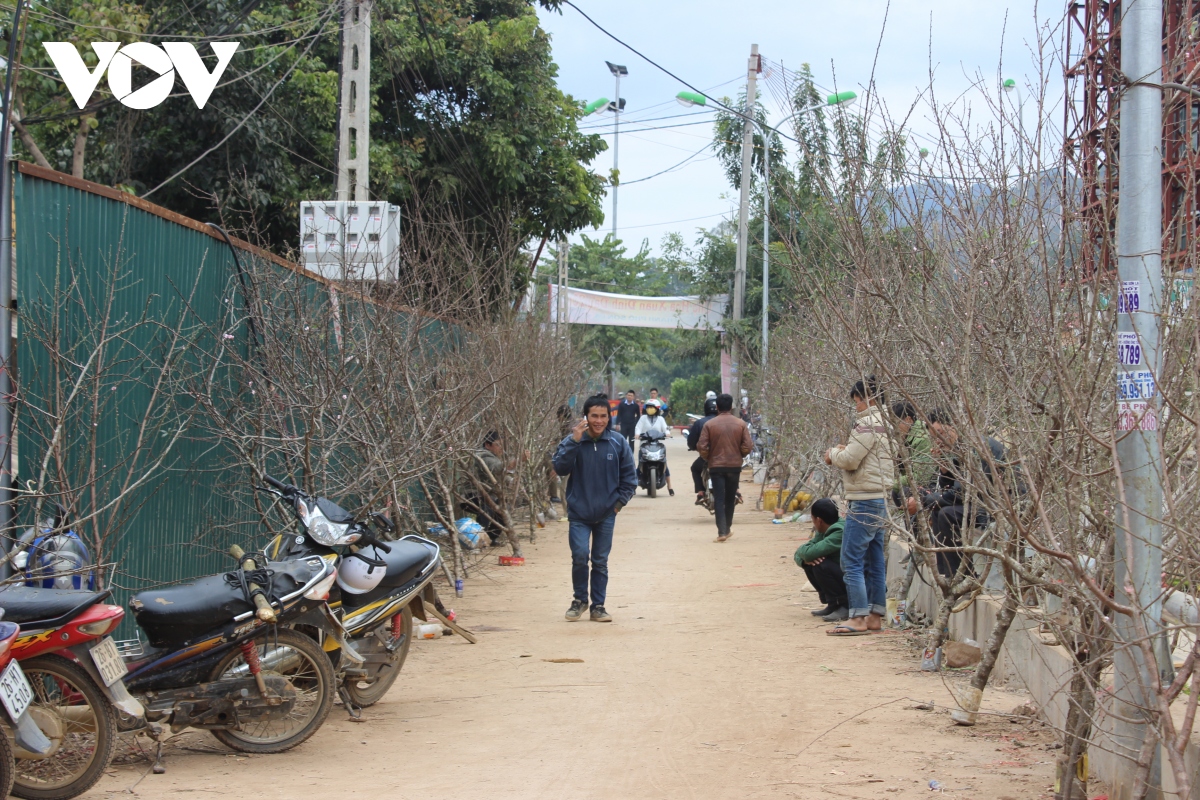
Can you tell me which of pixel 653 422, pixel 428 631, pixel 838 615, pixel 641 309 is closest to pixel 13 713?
pixel 428 631

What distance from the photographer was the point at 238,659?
5570mm

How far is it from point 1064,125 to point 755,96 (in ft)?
87.9

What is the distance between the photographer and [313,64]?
17797 mm

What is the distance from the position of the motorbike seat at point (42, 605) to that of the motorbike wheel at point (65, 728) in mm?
176

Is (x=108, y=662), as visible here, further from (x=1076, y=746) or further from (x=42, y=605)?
(x=1076, y=746)

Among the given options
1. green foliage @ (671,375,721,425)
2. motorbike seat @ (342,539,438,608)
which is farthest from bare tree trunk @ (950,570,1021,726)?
green foliage @ (671,375,721,425)

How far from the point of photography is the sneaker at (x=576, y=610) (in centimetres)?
962

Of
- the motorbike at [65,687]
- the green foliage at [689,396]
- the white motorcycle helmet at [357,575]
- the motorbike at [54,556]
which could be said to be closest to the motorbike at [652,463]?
the white motorcycle helmet at [357,575]

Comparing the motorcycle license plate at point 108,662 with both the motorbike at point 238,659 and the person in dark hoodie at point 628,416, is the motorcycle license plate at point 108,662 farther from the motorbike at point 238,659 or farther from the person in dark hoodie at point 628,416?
the person in dark hoodie at point 628,416

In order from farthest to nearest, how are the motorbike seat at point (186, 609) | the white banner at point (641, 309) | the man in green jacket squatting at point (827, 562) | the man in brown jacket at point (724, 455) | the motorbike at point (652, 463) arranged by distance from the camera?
1. the white banner at point (641, 309)
2. the motorbike at point (652, 463)
3. the man in brown jacket at point (724, 455)
4. the man in green jacket squatting at point (827, 562)
5. the motorbike seat at point (186, 609)

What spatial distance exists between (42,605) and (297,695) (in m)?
1.38

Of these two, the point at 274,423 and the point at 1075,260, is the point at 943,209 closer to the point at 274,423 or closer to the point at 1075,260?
the point at 1075,260

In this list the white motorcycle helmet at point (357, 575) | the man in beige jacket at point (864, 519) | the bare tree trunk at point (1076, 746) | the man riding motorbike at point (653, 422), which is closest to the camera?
the bare tree trunk at point (1076, 746)

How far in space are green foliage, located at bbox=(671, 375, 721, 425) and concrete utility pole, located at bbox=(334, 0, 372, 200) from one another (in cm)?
4357
